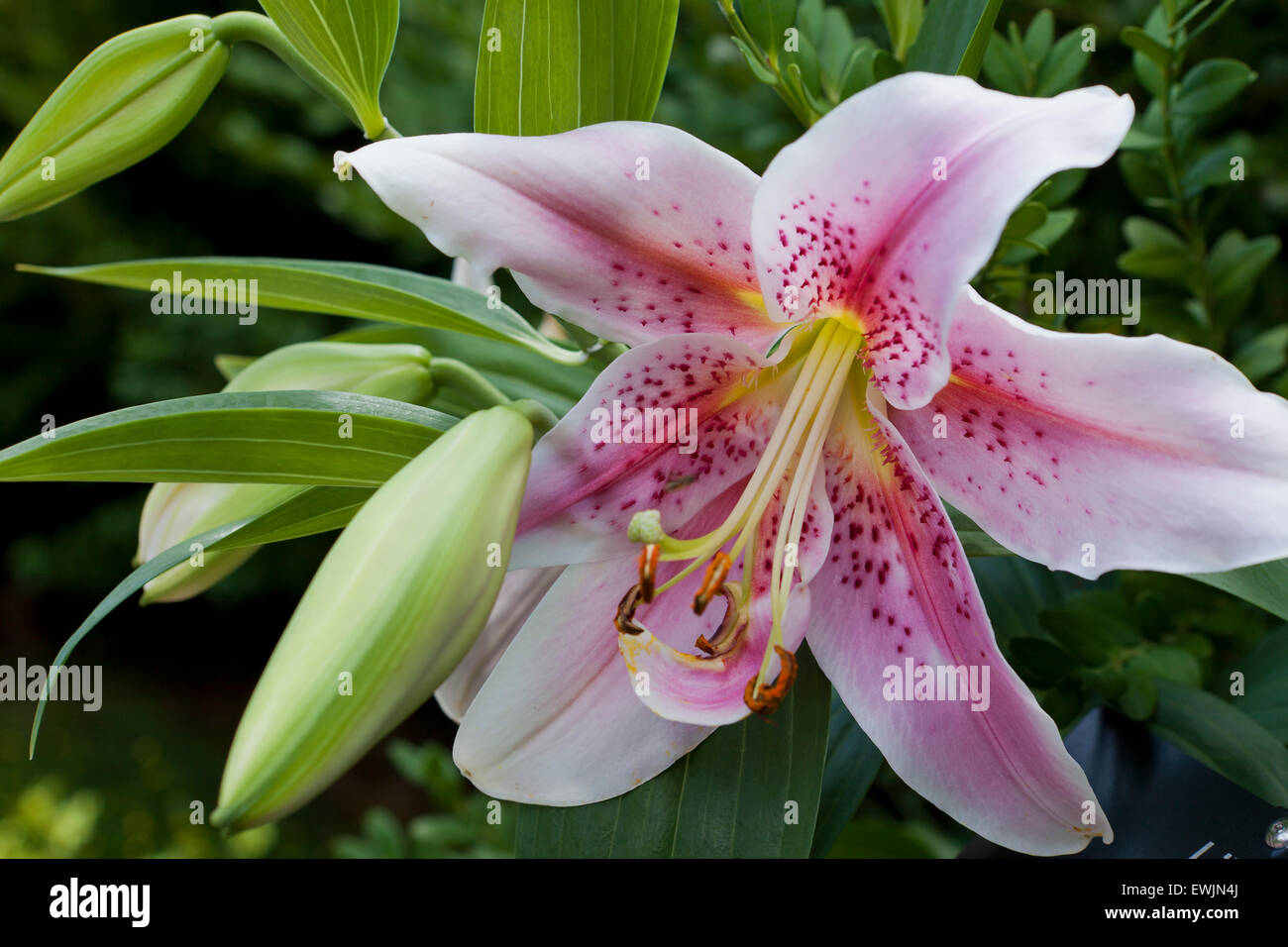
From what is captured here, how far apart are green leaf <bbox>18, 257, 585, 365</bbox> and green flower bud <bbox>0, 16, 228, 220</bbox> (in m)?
0.03

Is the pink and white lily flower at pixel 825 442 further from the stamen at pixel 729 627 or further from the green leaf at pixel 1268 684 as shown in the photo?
the green leaf at pixel 1268 684

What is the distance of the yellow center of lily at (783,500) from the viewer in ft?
1.09

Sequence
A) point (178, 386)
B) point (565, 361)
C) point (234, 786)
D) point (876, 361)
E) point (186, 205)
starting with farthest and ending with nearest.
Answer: point (186, 205) → point (178, 386) → point (565, 361) → point (876, 361) → point (234, 786)

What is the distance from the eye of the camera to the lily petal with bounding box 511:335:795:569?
1.12 feet

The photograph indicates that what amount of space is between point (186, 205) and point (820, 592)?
2151 millimetres

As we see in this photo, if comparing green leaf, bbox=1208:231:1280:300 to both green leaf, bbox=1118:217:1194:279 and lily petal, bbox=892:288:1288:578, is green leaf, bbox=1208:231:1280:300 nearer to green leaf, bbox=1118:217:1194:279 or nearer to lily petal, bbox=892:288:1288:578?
green leaf, bbox=1118:217:1194:279

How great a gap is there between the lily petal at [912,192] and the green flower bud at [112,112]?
22cm

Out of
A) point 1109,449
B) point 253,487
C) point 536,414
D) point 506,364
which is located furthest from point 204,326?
point 1109,449

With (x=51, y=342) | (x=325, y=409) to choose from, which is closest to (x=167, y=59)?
(x=325, y=409)

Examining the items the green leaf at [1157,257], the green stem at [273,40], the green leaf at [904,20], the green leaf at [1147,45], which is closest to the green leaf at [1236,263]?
the green leaf at [1157,257]

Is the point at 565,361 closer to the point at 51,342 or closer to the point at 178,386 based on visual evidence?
the point at 178,386

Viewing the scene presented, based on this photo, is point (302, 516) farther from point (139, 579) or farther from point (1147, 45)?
point (1147, 45)

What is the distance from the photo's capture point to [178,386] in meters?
1.85

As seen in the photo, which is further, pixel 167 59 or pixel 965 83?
pixel 167 59
